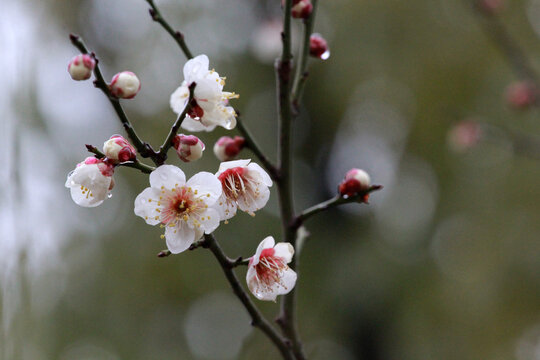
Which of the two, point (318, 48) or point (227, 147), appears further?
point (318, 48)

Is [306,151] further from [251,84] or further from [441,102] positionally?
[441,102]

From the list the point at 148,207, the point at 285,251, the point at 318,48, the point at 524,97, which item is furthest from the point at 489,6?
the point at 148,207

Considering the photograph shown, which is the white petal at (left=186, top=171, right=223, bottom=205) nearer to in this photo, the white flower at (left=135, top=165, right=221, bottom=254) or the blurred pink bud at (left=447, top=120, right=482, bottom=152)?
the white flower at (left=135, top=165, right=221, bottom=254)

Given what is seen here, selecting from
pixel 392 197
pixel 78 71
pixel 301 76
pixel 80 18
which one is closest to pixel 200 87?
pixel 78 71

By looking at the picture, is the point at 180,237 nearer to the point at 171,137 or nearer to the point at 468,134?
the point at 171,137

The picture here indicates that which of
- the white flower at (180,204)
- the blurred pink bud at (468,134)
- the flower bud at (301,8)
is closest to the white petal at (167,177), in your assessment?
the white flower at (180,204)

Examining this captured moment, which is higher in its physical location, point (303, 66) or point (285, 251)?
point (303, 66)

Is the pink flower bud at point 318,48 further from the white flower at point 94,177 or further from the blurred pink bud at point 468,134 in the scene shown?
the blurred pink bud at point 468,134
